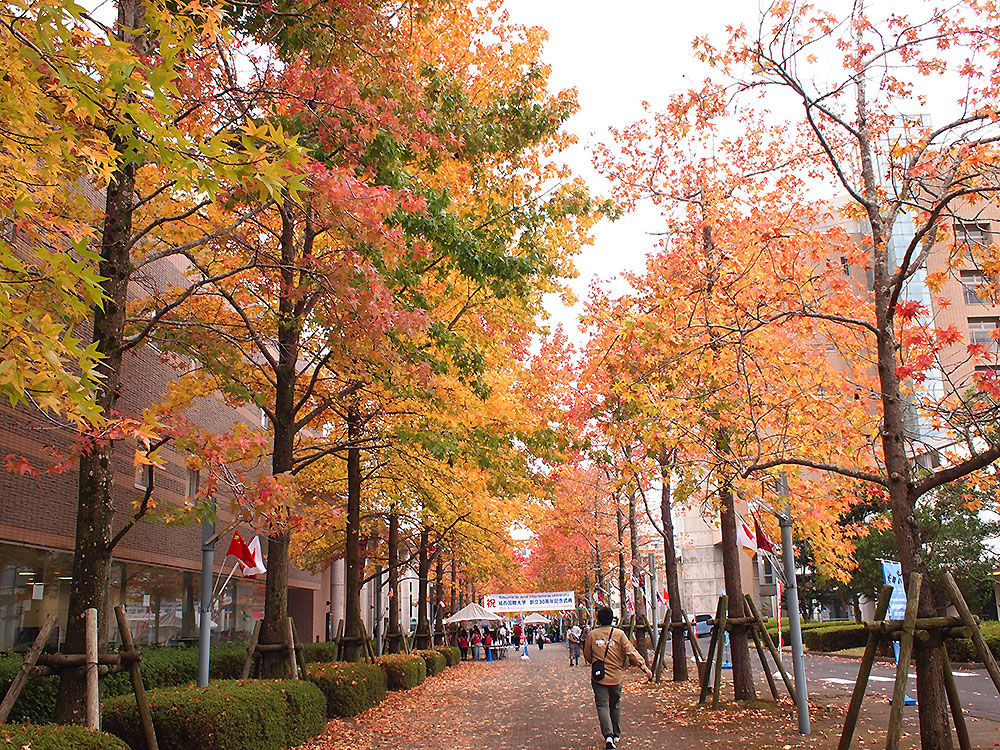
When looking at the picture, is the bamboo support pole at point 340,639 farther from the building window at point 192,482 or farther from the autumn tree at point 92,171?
the autumn tree at point 92,171

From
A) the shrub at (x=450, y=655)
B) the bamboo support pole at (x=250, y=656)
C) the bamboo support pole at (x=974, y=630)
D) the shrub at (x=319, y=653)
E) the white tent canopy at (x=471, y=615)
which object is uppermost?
the bamboo support pole at (x=974, y=630)

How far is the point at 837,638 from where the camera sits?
33656mm

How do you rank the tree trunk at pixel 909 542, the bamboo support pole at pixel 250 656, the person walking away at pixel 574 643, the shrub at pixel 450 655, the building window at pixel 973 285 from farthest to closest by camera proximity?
the shrub at pixel 450 655 → the person walking away at pixel 574 643 → the bamboo support pole at pixel 250 656 → the building window at pixel 973 285 → the tree trunk at pixel 909 542

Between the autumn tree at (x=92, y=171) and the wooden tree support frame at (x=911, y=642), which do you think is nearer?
the autumn tree at (x=92, y=171)

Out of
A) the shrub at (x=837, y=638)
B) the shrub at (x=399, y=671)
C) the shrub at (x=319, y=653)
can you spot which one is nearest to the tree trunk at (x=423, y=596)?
the shrub at (x=319, y=653)

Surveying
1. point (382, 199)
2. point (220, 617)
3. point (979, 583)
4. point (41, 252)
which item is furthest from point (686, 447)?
point (979, 583)

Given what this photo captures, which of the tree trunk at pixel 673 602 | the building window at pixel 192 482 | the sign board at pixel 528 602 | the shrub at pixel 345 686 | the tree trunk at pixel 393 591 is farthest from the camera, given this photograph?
the sign board at pixel 528 602

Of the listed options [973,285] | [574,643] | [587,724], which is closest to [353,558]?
[587,724]

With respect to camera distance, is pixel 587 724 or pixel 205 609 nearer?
pixel 205 609

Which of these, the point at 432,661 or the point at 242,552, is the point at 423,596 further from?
the point at 242,552

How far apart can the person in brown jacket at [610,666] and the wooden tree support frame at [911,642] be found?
3.48m

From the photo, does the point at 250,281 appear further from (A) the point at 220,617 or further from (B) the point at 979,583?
(B) the point at 979,583

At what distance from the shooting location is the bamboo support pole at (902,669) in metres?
7.53

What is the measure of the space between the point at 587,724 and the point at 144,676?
7635 millimetres
